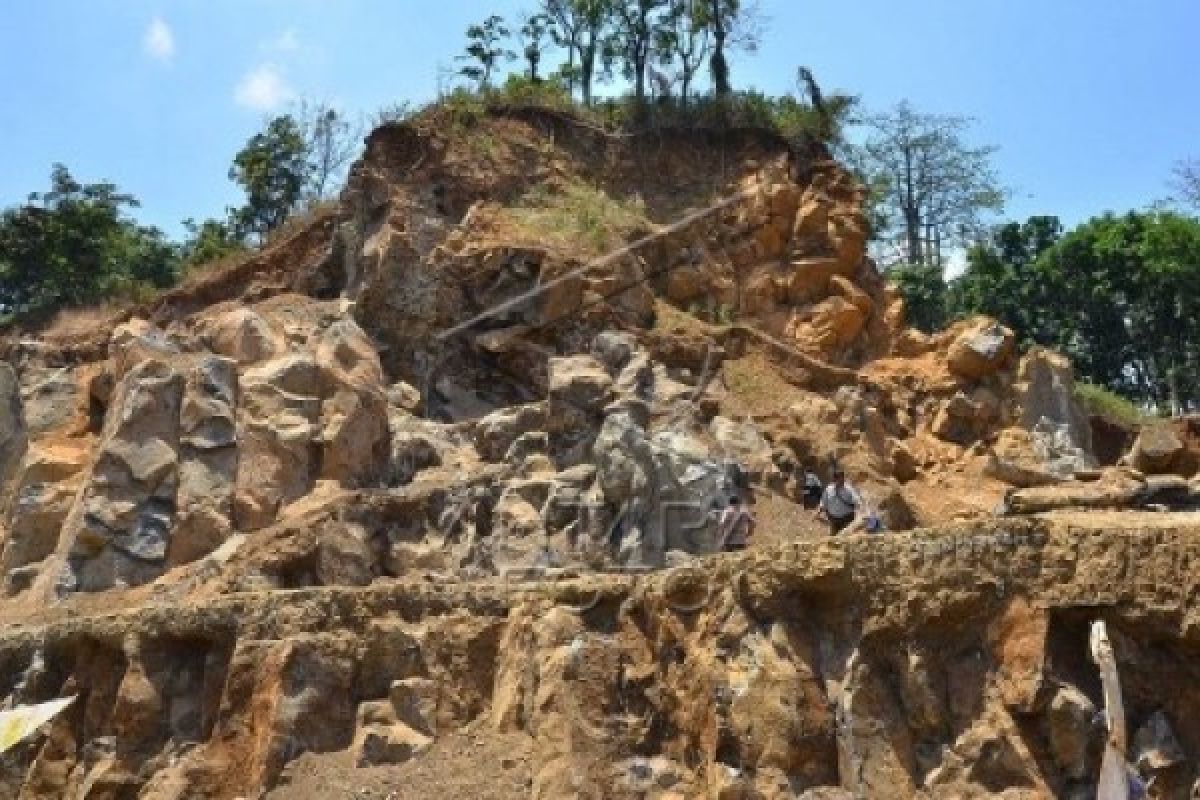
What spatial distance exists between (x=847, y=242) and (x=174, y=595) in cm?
1253

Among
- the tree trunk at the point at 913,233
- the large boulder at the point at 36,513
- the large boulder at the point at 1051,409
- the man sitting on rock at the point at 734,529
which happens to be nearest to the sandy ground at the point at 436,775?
the man sitting on rock at the point at 734,529

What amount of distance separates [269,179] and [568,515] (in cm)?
2201

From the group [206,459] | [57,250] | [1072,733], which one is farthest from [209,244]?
[1072,733]

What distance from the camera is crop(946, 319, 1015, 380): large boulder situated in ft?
75.7

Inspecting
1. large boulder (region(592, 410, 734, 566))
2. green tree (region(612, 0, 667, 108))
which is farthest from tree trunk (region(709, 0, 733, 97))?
large boulder (region(592, 410, 734, 566))

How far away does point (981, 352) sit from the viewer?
23.0 meters

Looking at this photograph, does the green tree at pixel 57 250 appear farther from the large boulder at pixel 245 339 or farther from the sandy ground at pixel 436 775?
the sandy ground at pixel 436 775

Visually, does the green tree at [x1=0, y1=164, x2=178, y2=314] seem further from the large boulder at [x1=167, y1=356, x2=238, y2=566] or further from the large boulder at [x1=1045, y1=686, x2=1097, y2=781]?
the large boulder at [x1=1045, y1=686, x2=1097, y2=781]

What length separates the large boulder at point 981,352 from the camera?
2308 cm

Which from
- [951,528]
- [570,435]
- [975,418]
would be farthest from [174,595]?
[975,418]

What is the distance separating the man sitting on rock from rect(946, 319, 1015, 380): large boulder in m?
7.33

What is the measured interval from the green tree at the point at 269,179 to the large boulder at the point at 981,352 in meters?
19.7

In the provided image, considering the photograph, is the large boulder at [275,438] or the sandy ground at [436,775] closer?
the sandy ground at [436,775]

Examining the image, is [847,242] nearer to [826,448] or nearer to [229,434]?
[826,448]
